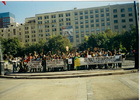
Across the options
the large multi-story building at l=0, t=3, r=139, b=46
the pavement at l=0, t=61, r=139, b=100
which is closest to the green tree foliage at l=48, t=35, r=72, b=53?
the large multi-story building at l=0, t=3, r=139, b=46

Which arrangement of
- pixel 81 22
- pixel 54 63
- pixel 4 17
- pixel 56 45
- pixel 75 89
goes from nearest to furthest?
pixel 75 89 < pixel 54 63 < pixel 4 17 < pixel 56 45 < pixel 81 22

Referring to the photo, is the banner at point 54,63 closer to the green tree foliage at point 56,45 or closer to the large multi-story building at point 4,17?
the large multi-story building at point 4,17

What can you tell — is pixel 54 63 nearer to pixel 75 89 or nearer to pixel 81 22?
pixel 75 89

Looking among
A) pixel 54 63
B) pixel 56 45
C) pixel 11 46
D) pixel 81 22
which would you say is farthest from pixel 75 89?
pixel 81 22

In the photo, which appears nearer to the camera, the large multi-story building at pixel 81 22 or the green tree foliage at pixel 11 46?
the green tree foliage at pixel 11 46

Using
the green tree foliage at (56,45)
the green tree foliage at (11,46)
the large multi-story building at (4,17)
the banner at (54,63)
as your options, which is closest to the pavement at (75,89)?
the banner at (54,63)

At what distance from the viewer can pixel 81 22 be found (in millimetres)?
78312

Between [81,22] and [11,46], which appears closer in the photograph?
[11,46]

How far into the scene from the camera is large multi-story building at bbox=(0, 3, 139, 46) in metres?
72.7

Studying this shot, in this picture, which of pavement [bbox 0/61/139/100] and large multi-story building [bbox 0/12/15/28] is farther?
large multi-story building [bbox 0/12/15/28]

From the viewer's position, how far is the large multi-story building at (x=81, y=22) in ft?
238

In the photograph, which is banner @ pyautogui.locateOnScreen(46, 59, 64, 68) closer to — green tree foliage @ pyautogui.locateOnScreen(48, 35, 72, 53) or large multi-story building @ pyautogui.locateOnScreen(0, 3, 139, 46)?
green tree foliage @ pyautogui.locateOnScreen(48, 35, 72, 53)

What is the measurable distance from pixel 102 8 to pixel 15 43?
5199 cm

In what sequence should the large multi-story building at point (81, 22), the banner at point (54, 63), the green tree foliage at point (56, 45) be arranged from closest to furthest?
1. the banner at point (54, 63)
2. the green tree foliage at point (56, 45)
3. the large multi-story building at point (81, 22)
